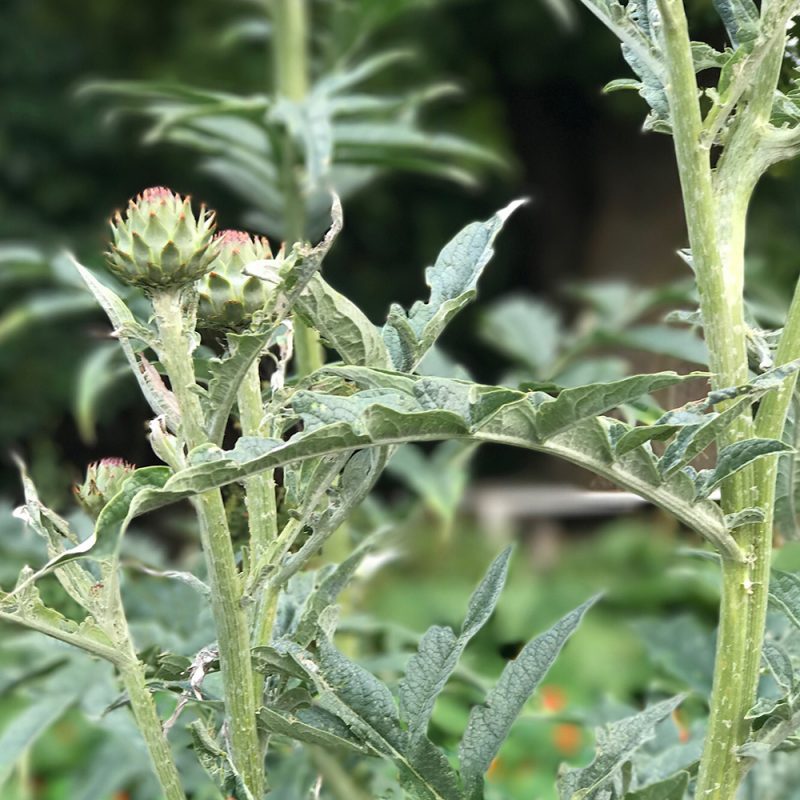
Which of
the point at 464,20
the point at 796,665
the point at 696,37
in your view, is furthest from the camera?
the point at 464,20

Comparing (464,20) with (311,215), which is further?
(464,20)

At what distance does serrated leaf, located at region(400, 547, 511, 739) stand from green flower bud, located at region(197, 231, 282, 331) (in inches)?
6.0

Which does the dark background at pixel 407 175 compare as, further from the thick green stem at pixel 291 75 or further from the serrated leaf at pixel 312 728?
the serrated leaf at pixel 312 728

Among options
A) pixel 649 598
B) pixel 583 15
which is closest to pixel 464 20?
pixel 583 15

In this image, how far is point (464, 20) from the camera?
492 centimetres

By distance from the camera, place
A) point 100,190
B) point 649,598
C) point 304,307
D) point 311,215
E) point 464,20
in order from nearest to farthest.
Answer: point 304,307
point 311,215
point 649,598
point 100,190
point 464,20

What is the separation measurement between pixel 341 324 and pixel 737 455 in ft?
0.51

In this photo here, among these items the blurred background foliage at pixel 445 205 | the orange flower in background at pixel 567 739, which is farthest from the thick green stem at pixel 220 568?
the blurred background foliage at pixel 445 205

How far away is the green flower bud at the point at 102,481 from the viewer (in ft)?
1.94

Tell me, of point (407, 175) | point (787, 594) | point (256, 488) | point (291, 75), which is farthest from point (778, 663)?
point (407, 175)

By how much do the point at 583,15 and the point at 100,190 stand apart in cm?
176

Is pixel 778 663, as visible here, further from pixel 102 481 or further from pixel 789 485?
pixel 102 481

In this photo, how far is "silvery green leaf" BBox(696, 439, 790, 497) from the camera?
0.46m

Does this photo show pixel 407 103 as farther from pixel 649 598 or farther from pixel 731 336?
pixel 649 598
